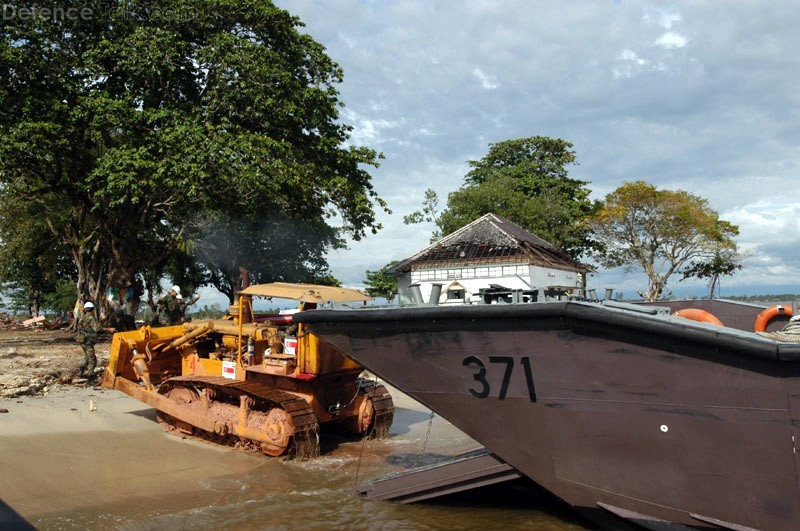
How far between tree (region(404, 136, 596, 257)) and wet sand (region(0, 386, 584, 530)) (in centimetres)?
2549

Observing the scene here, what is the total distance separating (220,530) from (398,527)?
1741mm

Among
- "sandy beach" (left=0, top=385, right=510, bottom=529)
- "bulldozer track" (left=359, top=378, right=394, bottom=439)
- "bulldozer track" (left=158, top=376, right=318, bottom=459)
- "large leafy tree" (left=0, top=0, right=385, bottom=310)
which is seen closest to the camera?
"sandy beach" (left=0, top=385, right=510, bottom=529)

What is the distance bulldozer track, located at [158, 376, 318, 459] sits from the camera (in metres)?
8.62

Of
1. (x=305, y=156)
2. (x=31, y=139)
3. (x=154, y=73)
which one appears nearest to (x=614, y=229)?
(x=305, y=156)

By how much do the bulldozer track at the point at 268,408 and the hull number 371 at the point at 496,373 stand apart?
3.74 meters

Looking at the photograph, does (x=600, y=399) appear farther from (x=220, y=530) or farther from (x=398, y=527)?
(x=220, y=530)

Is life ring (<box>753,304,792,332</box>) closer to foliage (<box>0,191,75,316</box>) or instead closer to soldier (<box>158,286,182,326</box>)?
soldier (<box>158,286,182,326</box>)

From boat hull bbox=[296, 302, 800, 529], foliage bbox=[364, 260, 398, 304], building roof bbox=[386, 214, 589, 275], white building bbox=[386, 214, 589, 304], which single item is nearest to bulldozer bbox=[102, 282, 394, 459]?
boat hull bbox=[296, 302, 800, 529]

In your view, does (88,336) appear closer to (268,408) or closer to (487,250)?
(268,408)

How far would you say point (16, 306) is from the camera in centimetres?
3219

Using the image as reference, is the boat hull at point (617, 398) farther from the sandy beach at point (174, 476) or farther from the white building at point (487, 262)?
Result: the white building at point (487, 262)

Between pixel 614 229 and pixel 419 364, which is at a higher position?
pixel 614 229

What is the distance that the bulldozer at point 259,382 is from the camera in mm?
8828

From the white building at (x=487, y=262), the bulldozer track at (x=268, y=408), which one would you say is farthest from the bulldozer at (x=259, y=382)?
the white building at (x=487, y=262)
